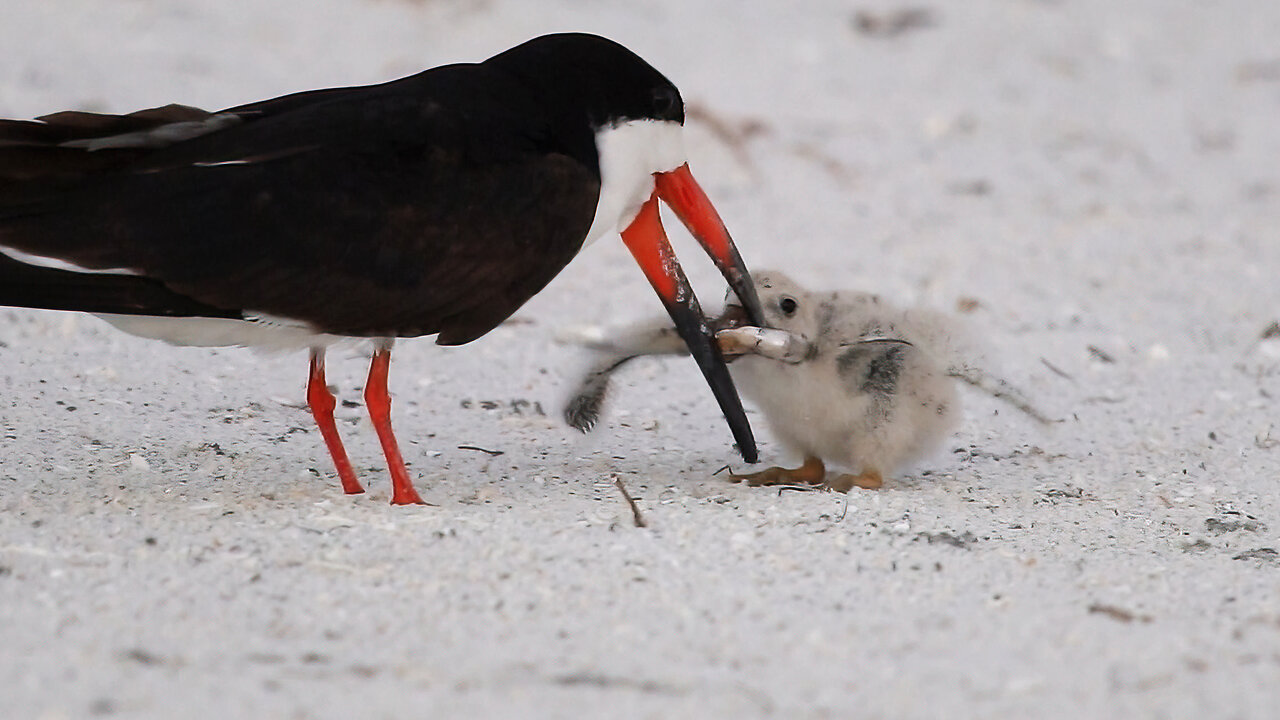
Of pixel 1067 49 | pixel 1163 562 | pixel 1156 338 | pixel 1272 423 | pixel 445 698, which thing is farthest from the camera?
pixel 1067 49

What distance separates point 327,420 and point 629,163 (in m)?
1.05

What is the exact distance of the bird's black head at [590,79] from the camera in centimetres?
427

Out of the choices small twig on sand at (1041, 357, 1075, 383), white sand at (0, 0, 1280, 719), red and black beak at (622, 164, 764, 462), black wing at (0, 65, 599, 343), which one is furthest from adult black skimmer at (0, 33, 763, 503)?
small twig on sand at (1041, 357, 1075, 383)

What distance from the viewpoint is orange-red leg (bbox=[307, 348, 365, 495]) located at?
428cm

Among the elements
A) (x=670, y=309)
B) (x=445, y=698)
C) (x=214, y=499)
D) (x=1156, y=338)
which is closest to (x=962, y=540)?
(x=670, y=309)

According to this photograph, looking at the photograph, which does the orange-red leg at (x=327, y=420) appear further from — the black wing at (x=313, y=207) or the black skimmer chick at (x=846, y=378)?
the black skimmer chick at (x=846, y=378)

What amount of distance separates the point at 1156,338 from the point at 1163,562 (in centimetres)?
270

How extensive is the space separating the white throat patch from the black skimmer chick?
410 mm

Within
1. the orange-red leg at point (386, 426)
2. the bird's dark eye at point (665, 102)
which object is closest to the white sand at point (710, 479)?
the orange-red leg at point (386, 426)

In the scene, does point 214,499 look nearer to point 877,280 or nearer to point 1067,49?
point 877,280

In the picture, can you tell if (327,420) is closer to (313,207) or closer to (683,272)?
(313,207)

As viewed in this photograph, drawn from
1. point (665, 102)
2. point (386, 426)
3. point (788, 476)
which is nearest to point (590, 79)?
point (665, 102)

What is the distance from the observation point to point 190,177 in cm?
379

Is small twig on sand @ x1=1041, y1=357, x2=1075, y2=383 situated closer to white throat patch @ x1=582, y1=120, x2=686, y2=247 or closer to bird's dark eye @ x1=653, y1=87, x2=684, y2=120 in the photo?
white throat patch @ x1=582, y1=120, x2=686, y2=247
